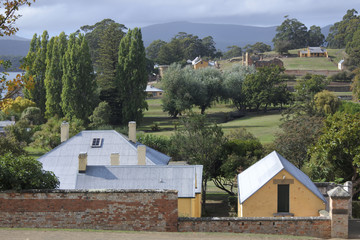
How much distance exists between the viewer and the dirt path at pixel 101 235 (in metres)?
13.9

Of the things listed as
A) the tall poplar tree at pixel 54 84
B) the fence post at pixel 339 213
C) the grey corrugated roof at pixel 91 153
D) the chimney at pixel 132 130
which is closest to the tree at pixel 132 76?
the tall poplar tree at pixel 54 84

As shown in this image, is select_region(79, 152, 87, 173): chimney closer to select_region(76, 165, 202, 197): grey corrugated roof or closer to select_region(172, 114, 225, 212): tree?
select_region(76, 165, 202, 197): grey corrugated roof

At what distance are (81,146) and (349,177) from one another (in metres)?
→ 15.8

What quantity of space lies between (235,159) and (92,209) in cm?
1868

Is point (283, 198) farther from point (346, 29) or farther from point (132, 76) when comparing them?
point (346, 29)

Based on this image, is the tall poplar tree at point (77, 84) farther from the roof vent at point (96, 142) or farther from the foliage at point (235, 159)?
the foliage at point (235, 159)

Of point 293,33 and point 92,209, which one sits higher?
point 293,33

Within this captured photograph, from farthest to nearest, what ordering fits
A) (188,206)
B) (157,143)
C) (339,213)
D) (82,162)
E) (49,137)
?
(49,137)
(157,143)
(82,162)
(188,206)
(339,213)

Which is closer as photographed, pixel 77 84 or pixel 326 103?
pixel 326 103

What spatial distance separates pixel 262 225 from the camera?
49.9ft

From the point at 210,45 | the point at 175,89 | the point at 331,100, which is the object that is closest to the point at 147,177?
the point at 331,100

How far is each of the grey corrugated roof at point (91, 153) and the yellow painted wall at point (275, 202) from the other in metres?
10.6

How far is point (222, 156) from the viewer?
34656mm

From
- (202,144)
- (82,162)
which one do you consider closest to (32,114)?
(202,144)
